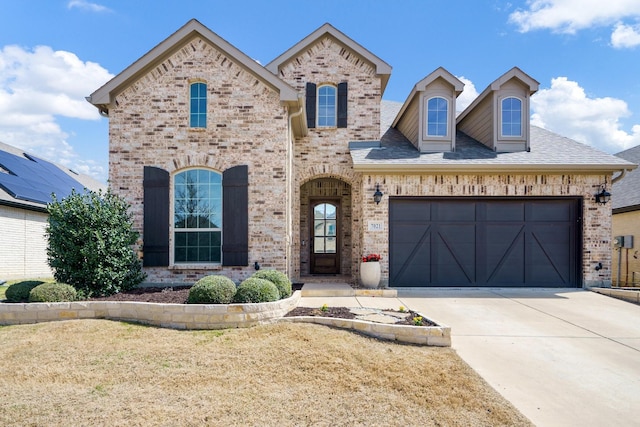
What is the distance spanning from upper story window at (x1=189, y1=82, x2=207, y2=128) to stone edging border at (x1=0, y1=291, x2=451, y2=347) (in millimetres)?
4533

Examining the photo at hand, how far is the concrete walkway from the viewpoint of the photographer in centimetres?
337

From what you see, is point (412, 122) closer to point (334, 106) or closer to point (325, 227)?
point (334, 106)

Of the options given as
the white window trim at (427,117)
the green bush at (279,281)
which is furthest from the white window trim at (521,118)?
the green bush at (279,281)

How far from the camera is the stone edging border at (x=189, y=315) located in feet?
16.8

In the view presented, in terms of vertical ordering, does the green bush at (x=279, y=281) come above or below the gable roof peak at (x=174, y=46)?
below

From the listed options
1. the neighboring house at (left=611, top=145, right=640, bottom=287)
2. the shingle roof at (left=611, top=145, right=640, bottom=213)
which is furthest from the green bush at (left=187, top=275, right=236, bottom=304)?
the shingle roof at (left=611, top=145, right=640, bottom=213)

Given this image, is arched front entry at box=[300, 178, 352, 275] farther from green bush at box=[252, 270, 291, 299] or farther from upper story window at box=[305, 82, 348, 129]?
green bush at box=[252, 270, 291, 299]

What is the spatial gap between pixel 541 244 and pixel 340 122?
21.7 feet

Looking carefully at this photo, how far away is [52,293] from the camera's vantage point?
617 centimetres

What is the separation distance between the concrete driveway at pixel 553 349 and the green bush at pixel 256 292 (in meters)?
3.01

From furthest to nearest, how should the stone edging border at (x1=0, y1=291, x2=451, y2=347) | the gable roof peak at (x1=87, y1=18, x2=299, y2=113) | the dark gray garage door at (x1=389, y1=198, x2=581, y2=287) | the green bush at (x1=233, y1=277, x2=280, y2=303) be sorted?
the dark gray garage door at (x1=389, y1=198, x2=581, y2=287) → the gable roof peak at (x1=87, y1=18, x2=299, y2=113) → the green bush at (x1=233, y1=277, x2=280, y2=303) → the stone edging border at (x1=0, y1=291, x2=451, y2=347)

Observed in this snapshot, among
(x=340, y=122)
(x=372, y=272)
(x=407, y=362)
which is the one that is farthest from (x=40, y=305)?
(x=340, y=122)

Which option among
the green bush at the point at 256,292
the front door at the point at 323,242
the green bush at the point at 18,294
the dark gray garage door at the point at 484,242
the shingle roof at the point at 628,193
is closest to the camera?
the green bush at the point at 256,292

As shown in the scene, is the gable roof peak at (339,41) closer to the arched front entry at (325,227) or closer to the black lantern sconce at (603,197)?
the arched front entry at (325,227)
